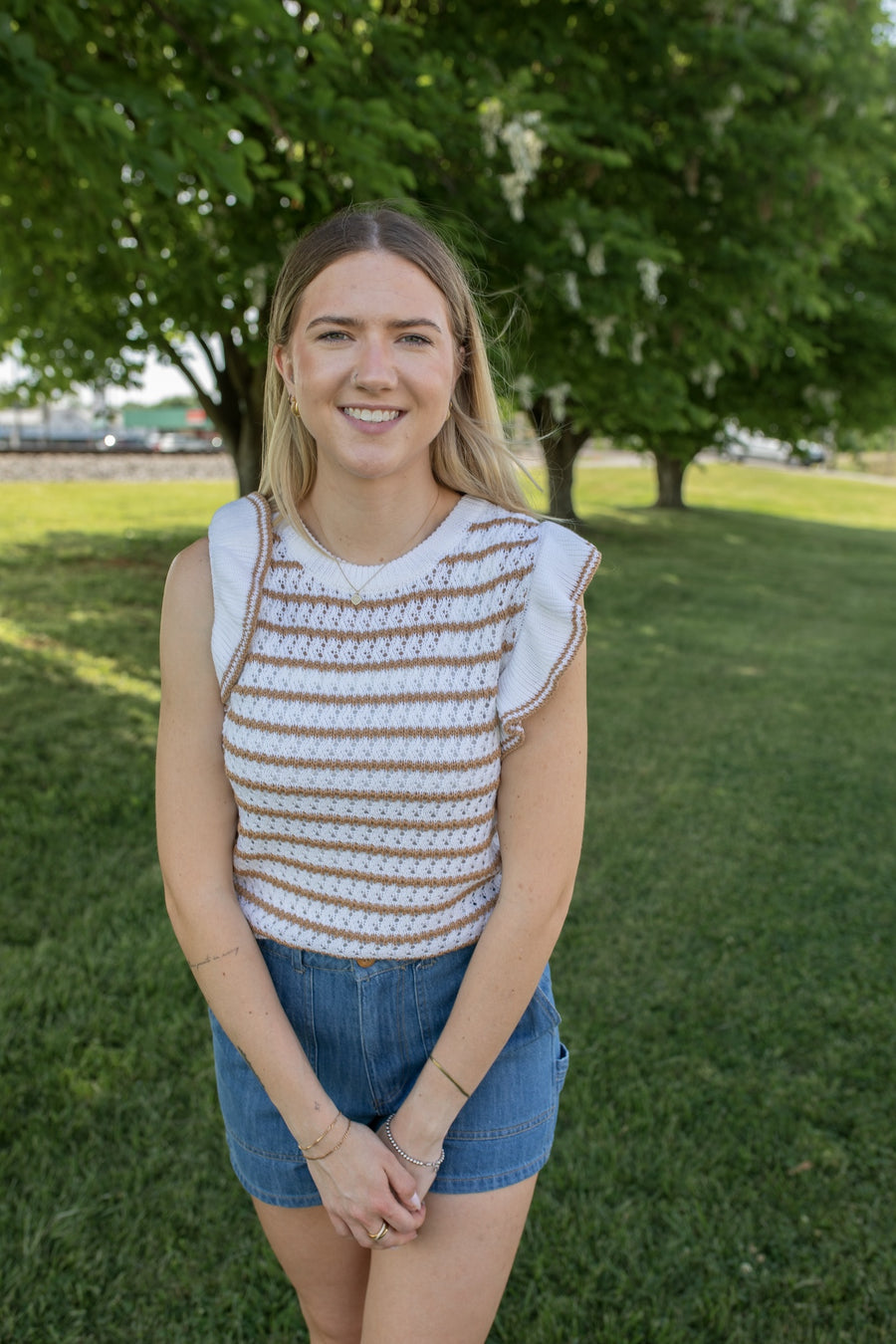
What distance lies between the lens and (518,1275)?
2682 millimetres

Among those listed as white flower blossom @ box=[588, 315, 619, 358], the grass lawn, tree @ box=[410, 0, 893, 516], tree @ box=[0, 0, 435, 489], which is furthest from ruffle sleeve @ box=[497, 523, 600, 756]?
white flower blossom @ box=[588, 315, 619, 358]

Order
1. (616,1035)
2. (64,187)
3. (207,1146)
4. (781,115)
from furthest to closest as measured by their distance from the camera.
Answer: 1. (781,115)
2. (64,187)
3. (616,1035)
4. (207,1146)

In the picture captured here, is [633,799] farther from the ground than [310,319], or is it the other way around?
[310,319]

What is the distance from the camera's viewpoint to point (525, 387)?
9031mm

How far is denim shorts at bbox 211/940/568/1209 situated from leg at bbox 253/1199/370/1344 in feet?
0.16

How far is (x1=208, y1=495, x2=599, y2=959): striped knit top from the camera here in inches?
62.0

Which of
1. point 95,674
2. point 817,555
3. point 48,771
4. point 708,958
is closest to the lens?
point 708,958

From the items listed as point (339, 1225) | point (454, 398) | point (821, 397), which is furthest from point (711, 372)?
point (339, 1225)

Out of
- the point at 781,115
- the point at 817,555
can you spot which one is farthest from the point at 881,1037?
the point at 817,555

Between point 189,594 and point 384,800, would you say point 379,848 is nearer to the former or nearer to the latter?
point 384,800

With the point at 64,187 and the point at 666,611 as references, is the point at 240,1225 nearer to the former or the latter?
the point at 64,187

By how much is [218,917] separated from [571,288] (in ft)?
22.8

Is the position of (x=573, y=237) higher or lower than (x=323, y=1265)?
higher

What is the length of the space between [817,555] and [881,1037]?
16921 mm
